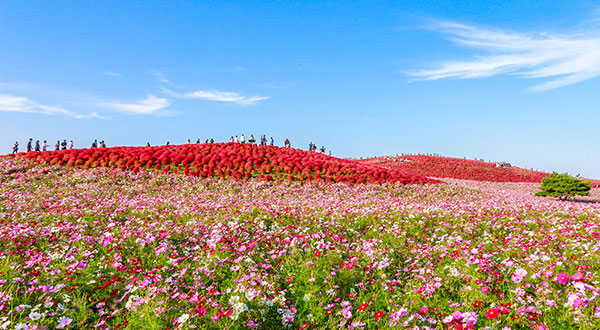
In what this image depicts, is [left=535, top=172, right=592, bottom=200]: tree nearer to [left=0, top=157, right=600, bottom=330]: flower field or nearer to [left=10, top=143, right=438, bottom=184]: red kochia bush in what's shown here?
[left=10, top=143, right=438, bottom=184]: red kochia bush

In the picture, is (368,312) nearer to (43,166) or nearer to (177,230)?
(177,230)

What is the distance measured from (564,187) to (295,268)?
82.7 ft

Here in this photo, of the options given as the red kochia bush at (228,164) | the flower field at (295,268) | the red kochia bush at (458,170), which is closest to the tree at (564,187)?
the red kochia bush at (228,164)

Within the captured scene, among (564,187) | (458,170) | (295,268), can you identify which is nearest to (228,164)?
(295,268)

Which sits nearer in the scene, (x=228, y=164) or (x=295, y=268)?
(x=295, y=268)

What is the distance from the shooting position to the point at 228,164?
23266 mm

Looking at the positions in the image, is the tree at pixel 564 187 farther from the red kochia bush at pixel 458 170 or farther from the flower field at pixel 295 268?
the red kochia bush at pixel 458 170

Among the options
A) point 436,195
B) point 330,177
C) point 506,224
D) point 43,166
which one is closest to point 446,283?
point 506,224

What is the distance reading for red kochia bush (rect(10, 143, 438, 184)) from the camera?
22.4 meters

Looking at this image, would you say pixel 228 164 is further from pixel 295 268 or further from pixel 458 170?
pixel 458 170

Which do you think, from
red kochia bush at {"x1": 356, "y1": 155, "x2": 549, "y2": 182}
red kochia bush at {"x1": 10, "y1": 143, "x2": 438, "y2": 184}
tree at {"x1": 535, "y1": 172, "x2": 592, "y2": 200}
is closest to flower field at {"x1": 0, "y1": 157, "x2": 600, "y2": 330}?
red kochia bush at {"x1": 10, "y1": 143, "x2": 438, "y2": 184}

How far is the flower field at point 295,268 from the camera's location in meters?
4.52

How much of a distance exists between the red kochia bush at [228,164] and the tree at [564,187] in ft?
29.4

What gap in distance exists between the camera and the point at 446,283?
573 cm
